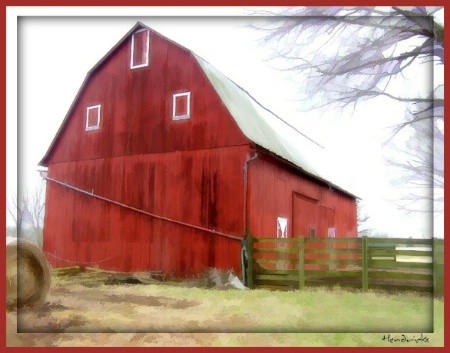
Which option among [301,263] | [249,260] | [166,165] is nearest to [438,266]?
[301,263]

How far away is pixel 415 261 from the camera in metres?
8.68

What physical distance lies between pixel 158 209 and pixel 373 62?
16.4 feet

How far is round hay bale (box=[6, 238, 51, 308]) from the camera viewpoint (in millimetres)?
7172

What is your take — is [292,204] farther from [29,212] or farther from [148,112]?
[29,212]

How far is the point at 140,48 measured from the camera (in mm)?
9492

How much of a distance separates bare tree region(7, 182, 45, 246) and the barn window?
4.82 meters

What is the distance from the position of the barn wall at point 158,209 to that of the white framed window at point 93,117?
70 cm

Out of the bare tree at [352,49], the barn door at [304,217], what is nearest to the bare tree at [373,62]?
the bare tree at [352,49]

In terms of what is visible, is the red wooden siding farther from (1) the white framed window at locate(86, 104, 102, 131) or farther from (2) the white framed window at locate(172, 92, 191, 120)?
(2) the white framed window at locate(172, 92, 191, 120)

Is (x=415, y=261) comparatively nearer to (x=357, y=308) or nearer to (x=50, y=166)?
(x=357, y=308)

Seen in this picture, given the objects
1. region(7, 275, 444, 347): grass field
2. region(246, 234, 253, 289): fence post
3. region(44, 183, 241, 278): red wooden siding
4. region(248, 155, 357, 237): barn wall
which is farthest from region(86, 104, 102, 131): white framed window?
region(246, 234, 253, 289): fence post

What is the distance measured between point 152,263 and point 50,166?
268 centimetres

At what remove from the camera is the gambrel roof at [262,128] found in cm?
898
